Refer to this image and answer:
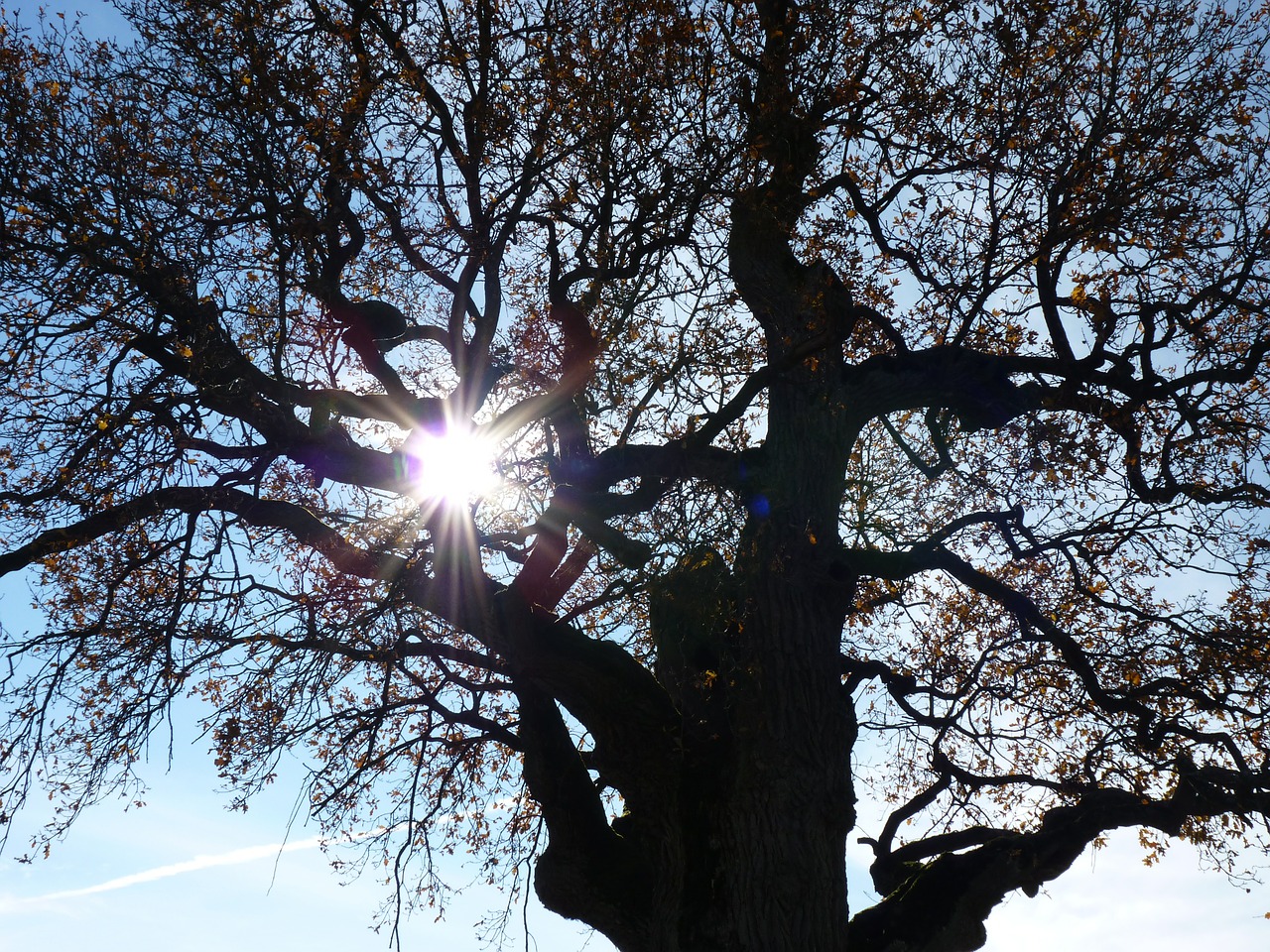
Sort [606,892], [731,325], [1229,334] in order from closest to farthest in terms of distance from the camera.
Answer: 1. [606,892]
2. [1229,334]
3. [731,325]

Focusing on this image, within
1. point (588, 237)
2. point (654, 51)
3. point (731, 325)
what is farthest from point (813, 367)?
point (654, 51)

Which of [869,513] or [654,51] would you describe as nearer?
[654,51]

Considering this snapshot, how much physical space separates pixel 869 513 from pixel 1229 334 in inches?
139

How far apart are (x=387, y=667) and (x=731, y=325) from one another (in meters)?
4.55

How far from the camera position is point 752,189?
28.7 feet

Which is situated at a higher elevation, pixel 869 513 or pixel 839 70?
pixel 839 70

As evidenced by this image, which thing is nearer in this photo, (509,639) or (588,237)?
(509,639)

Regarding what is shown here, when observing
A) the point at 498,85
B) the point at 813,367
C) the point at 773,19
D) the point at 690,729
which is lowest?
the point at 690,729

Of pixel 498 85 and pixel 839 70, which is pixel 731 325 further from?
pixel 498 85

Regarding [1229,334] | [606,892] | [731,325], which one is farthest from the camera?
[731,325]

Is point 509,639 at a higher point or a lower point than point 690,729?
higher

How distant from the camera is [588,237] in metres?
8.70

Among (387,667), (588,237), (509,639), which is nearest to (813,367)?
(588,237)

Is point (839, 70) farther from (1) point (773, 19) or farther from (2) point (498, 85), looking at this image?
(2) point (498, 85)
